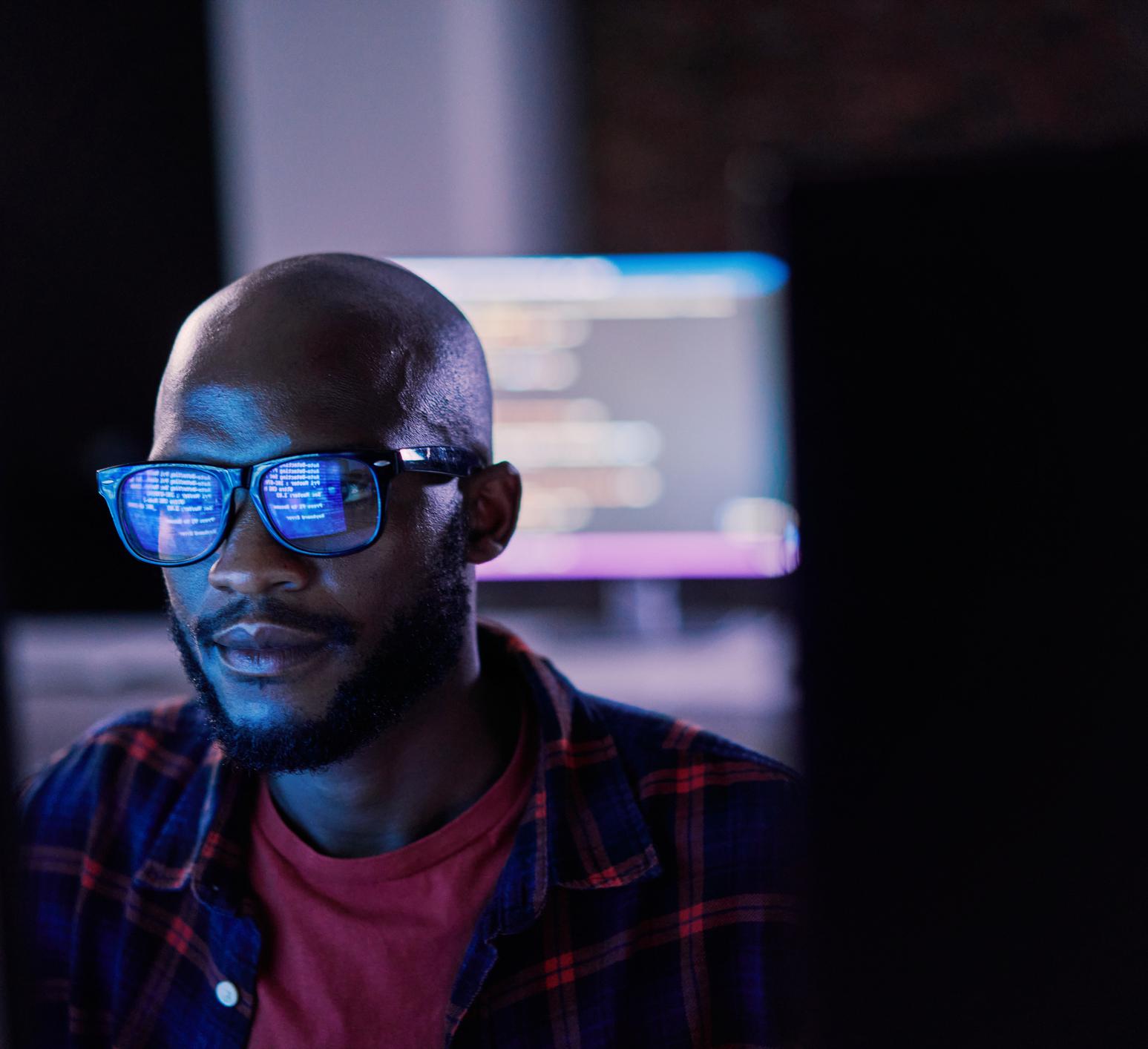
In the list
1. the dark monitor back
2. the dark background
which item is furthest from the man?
the dark background

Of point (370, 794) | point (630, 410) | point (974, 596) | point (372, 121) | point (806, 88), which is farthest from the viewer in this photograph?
point (806, 88)

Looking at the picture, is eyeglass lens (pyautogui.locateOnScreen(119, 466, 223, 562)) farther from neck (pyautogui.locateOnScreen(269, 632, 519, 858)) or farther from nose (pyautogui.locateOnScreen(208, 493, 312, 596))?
neck (pyautogui.locateOnScreen(269, 632, 519, 858))

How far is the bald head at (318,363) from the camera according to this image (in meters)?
0.85

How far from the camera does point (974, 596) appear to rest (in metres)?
0.35

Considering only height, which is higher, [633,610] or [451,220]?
[451,220]

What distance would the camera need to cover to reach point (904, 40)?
2605 millimetres

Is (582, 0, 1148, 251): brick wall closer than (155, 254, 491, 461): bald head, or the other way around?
(155, 254, 491, 461): bald head

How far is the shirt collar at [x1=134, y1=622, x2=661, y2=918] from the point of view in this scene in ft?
2.89

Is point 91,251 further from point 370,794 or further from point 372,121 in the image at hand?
point 370,794

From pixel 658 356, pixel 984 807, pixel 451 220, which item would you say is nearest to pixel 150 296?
pixel 451 220

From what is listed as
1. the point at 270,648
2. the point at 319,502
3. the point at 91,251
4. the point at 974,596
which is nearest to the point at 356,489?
the point at 319,502

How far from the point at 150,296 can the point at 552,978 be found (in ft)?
7.41

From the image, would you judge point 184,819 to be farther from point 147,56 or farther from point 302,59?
point 147,56

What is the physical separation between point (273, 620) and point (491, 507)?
0.80 feet
